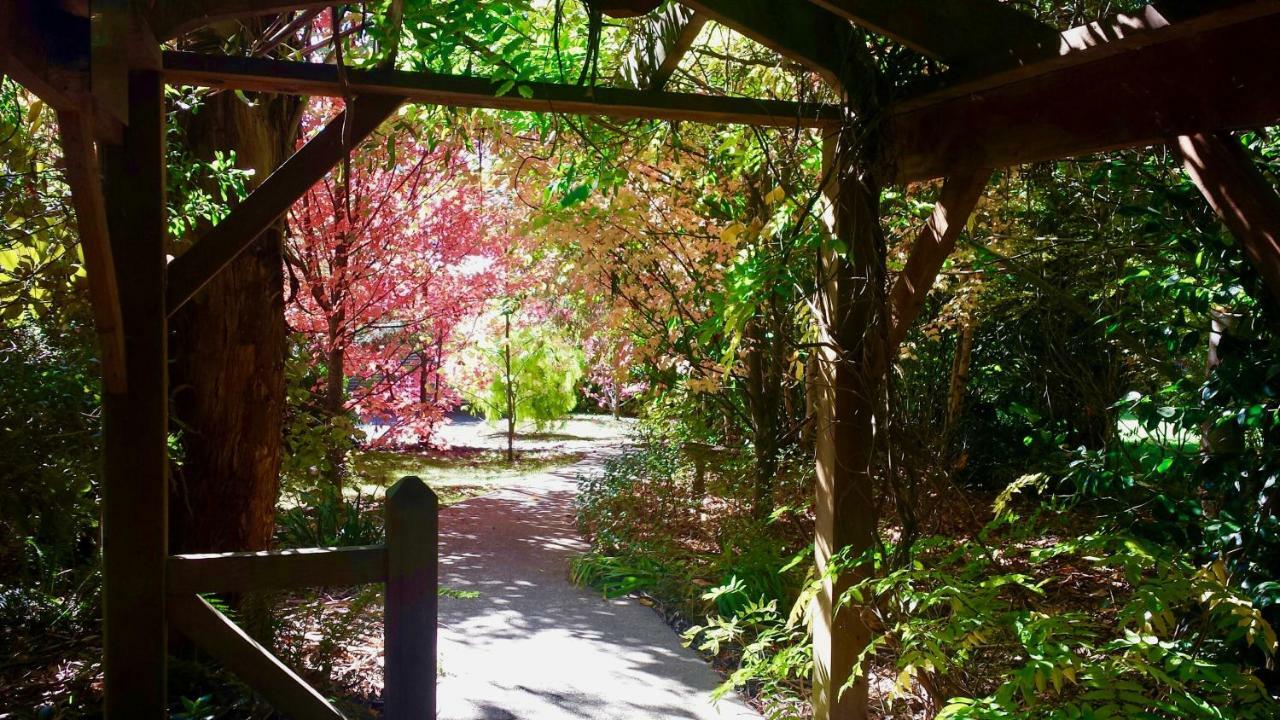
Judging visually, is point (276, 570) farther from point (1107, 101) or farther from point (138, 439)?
point (1107, 101)

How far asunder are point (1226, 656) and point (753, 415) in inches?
176

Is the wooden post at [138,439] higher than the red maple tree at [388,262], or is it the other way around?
the red maple tree at [388,262]

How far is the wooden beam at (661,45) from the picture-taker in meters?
3.08

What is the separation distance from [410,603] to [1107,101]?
89.7 inches

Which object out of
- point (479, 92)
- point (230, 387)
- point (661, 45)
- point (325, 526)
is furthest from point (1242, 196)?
point (325, 526)

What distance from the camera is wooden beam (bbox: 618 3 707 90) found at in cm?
308

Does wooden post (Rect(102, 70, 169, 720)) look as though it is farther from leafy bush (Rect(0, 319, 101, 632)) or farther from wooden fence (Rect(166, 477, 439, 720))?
leafy bush (Rect(0, 319, 101, 632))

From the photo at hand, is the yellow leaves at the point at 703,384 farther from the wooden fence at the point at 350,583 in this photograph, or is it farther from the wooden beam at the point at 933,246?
the wooden fence at the point at 350,583

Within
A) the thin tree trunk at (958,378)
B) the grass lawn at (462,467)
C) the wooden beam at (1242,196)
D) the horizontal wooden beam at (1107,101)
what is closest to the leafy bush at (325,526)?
the grass lawn at (462,467)

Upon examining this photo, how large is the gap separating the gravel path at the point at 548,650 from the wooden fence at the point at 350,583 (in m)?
1.61

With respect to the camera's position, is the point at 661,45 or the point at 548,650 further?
the point at 548,650

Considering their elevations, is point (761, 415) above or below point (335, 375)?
below

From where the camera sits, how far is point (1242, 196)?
2244 mm

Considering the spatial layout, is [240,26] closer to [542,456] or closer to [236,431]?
[236,431]
